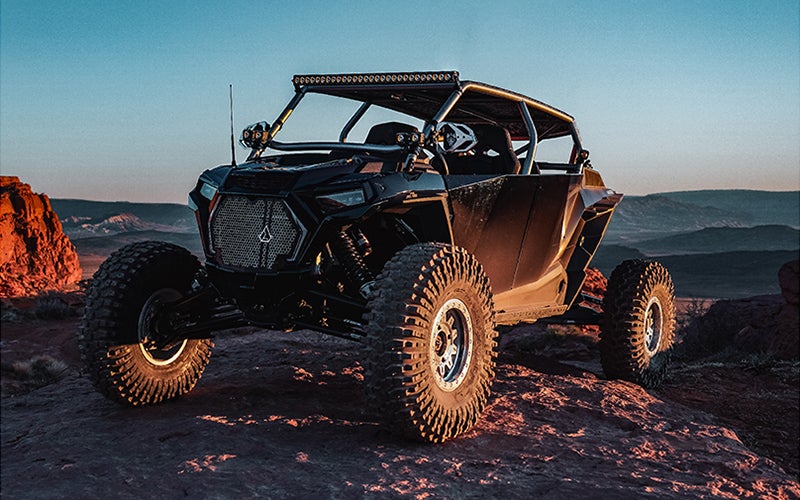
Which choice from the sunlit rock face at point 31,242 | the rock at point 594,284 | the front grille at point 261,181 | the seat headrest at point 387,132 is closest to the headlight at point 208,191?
the front grille at point 261,181

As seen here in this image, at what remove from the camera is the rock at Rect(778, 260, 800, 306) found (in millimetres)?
15969

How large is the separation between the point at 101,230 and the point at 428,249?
402ft

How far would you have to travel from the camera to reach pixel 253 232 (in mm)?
5055

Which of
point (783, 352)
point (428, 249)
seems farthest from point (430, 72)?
point (783, 352)

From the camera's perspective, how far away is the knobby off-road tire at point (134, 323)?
5.43 metres

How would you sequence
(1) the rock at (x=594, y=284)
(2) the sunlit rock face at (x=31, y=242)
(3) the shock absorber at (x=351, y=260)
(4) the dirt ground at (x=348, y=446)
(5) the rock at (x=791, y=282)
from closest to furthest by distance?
1. (4) the dirt ground at (x=348, y=446)
2. (3) the shock absorber at (x=351, y=260)
3. (5) the rock at (x=791, y=282)
4. (1) the rock at (x=594, y=284)
5. (2) the sunlit rock face at (x=31, y=242)

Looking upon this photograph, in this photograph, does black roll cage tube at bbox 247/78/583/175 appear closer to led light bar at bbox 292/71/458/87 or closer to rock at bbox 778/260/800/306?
led light bar at bbox 292/71/458/87

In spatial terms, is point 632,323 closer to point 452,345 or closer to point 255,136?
point 452,345

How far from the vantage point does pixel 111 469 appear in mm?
4121

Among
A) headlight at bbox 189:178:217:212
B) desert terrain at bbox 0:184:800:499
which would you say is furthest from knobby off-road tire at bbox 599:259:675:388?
headlight at bbox 189:178:217:212

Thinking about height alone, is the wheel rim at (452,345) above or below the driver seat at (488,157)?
below

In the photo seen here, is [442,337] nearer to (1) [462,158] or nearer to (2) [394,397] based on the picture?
(2) [394,397]

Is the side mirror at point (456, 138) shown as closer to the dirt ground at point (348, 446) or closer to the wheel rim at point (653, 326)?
the dirt ground at point (348, 446)

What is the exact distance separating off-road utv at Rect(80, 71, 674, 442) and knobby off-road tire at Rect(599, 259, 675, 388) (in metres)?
1.13
